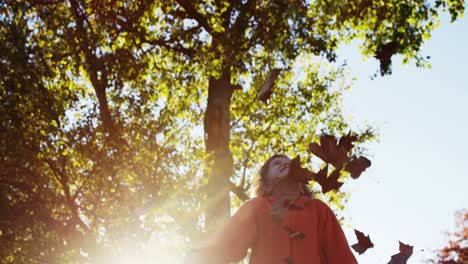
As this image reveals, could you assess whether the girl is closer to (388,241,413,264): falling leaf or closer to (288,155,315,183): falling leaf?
(388,241,413,264): falling leaf

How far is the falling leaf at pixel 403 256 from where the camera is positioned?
10.2 ft

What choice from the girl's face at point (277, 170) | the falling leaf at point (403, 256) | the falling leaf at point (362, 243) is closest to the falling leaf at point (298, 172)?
the falling leaf at point (362, 243)

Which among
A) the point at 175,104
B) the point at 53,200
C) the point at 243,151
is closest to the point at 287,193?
the point at 53,200

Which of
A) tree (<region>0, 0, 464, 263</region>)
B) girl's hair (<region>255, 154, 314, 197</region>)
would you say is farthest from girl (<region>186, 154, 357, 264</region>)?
tree (<region>0, 0, 464, 263</region>)

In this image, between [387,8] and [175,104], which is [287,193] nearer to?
[387,8]

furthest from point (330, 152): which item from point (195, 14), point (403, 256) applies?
point (195, 14)

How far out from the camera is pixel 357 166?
9.11 ft

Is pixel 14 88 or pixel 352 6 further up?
pixel 352 6

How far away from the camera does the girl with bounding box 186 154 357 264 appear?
12.5 feet

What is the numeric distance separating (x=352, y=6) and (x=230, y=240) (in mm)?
12386

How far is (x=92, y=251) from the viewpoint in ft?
46.2

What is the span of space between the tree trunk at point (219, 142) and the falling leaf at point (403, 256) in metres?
10.3

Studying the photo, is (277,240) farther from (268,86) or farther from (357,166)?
(357,166)

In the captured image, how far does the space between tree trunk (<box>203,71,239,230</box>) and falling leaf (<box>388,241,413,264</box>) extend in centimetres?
1026
